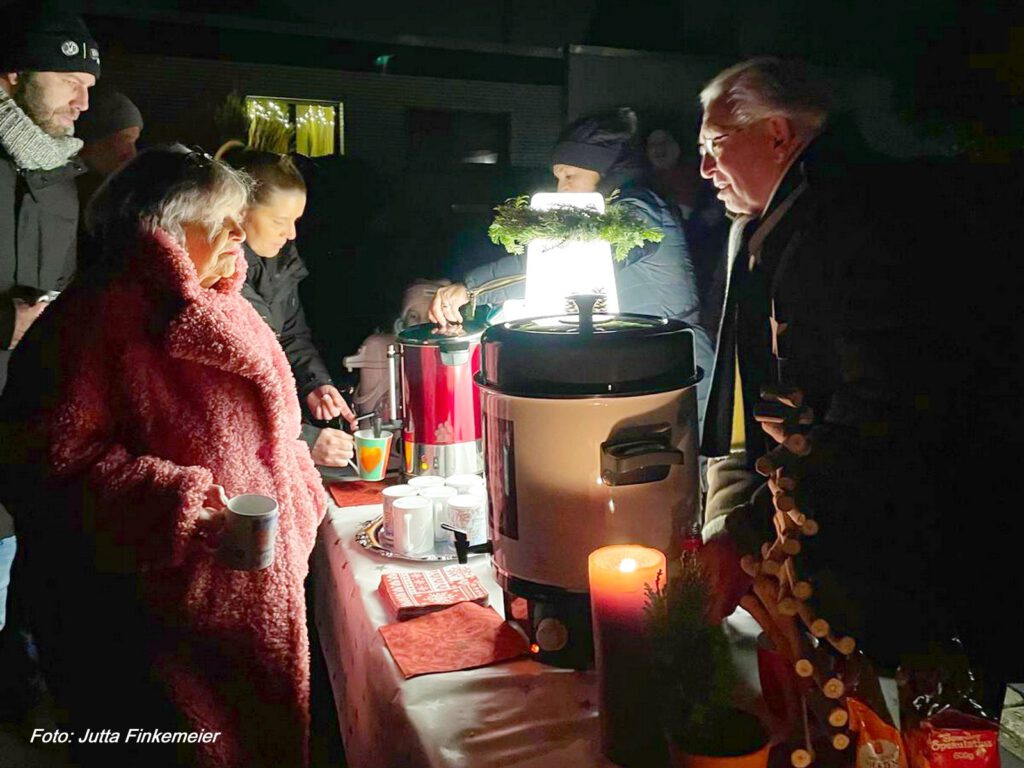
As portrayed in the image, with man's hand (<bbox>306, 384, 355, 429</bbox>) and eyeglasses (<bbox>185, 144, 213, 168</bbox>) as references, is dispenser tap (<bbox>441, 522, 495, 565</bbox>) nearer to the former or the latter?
eyeglasses (<bbox>185, 144, 213, 168</bbox>)

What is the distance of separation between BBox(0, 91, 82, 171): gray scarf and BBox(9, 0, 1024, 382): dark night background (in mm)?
2618

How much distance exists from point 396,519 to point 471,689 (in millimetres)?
602

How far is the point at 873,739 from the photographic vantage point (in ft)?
3.23

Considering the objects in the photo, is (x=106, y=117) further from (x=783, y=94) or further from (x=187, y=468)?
(x=783, y=94)

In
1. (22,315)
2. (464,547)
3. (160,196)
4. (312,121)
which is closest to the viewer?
(160,196)

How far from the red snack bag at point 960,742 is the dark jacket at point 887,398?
0.21 m

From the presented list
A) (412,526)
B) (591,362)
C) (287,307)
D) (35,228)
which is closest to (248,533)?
(412,526)

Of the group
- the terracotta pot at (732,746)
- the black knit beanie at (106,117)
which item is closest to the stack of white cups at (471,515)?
the terracotta pot at (732,746)

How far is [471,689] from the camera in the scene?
1.27 m

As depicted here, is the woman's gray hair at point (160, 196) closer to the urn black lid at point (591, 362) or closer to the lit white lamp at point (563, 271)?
the urn black lid at point (591, 362)

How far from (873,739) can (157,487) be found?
1.19 metres

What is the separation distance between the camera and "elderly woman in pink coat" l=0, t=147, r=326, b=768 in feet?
4.66

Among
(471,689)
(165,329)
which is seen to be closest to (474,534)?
(471,689)

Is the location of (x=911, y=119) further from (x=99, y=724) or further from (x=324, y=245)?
(x=324, y=245)
